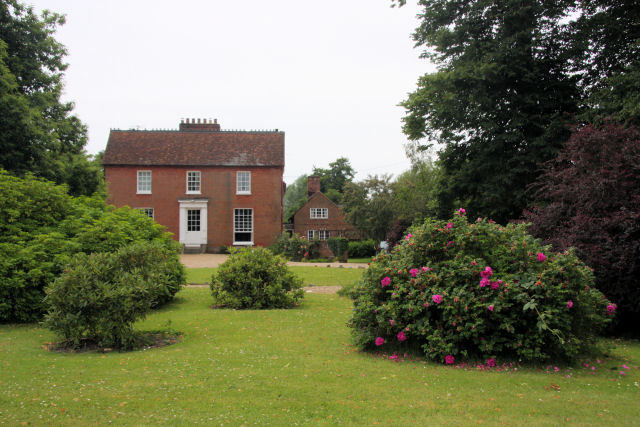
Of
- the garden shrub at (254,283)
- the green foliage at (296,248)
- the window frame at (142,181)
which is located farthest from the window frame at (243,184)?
the garden shrub at (254,283)

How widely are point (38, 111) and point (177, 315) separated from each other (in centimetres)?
1442

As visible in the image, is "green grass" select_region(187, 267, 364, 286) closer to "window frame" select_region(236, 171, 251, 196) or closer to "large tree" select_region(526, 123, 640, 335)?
"large tree" select_region(526, 123, 640, 335)

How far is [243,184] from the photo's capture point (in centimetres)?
3938

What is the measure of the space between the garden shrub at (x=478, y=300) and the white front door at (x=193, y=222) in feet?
105

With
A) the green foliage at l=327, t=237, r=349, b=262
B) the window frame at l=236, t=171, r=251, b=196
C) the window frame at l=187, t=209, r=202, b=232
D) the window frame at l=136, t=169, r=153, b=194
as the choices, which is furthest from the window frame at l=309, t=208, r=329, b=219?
the window frame at l=136, t=169, r=153, b=194

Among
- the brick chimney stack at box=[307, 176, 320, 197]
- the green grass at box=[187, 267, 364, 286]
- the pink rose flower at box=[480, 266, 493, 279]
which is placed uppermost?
the brick chimney stack at box=[307, 176, 320, 197]

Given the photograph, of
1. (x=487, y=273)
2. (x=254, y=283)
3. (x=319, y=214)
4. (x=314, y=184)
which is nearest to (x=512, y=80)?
(x=254, y=283)

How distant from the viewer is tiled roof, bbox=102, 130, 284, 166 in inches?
1535

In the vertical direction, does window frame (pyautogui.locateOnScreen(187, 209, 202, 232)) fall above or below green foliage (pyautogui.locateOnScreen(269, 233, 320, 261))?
above

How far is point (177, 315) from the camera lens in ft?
38.0

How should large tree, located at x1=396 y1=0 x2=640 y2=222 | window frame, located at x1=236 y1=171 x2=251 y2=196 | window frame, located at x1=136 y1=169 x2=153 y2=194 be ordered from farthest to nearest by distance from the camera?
1. window frame, located at x1=236 y1=171 x2=251 y2=196
2. window frame, located at x1=136 y1=169 x2=153 y2=194
3. large tree, located at x1=396 y1=0 x2=640 y2=222

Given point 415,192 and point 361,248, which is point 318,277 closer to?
point 415,192

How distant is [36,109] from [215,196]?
62.1 ft

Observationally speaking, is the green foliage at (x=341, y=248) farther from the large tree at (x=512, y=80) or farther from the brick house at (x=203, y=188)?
the large tree at (x=512, y=80)
